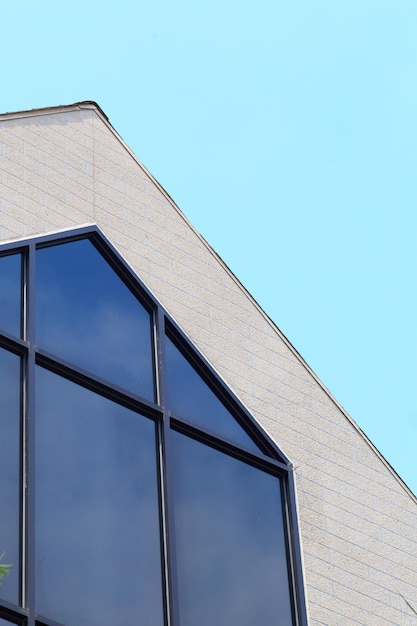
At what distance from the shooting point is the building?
8.71 meters

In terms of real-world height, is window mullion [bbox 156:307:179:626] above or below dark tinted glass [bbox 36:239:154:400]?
below

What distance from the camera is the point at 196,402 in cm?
1024

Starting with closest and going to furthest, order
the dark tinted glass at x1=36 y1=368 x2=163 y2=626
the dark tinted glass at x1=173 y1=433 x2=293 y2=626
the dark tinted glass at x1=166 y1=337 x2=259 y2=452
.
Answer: the dark tinted glass at x1=36 y1=368 x2=163 y2=626, the dark tinted glass at x1=173 y1=433 x2=293 y2=626, the dark tinted glass at x1=166 y1=337 x2=259 y2=452

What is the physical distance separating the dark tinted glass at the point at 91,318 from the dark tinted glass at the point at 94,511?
0.99ft

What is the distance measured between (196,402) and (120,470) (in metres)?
1.16

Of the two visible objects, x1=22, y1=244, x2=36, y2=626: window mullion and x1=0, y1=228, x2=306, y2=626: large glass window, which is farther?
x1=0, y1=228, x2=306, y2=626: large glass window

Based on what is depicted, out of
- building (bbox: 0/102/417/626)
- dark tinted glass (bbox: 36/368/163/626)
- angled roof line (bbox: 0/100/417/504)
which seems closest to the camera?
dark tinted glass (bbox: 36/368/163/626)

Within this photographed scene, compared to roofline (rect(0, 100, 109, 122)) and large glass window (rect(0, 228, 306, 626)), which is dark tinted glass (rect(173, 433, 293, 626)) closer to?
large glass window (rect(0, 228, 306, 626))

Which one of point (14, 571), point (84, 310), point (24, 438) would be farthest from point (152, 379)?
point (14, 571)

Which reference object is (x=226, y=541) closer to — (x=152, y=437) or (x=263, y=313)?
(x=152, y=437)

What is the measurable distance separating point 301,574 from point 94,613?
6.98ft

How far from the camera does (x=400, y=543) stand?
1086 centimetres

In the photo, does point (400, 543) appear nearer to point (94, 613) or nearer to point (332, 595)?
point (332, 595)

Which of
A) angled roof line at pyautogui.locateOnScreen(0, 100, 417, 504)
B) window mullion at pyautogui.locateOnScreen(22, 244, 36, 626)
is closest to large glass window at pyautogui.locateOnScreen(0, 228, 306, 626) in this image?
window mullion at pyautogui.locateOnScreen(22, 244, 36, 626)
